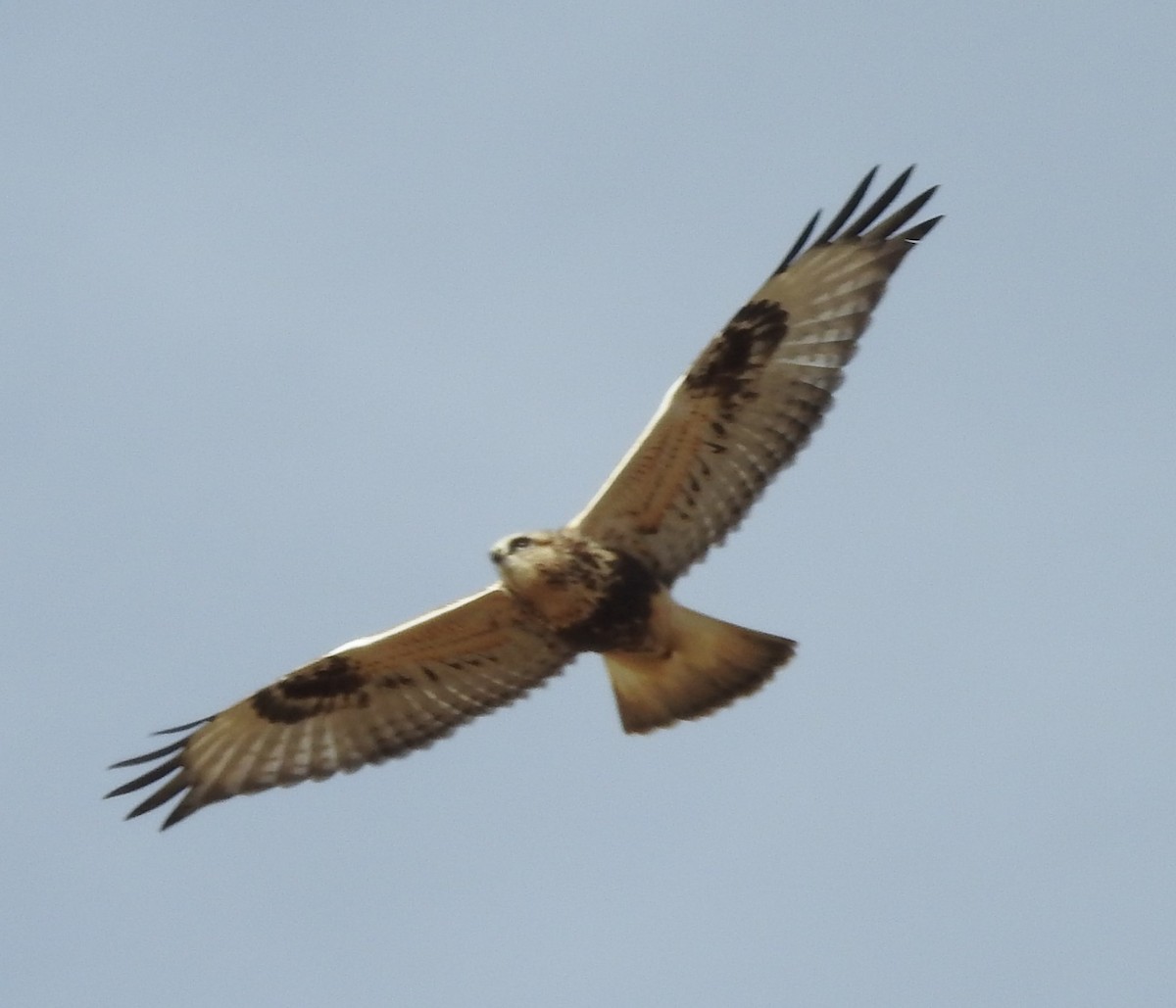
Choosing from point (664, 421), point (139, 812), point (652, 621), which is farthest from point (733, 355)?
point (139, 812)

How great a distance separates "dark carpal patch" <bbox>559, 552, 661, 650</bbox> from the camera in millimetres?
13320

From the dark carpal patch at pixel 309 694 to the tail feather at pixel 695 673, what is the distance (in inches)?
49.6

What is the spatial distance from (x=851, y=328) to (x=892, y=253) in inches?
16.2

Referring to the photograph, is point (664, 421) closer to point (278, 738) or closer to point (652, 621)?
point (652, 621)

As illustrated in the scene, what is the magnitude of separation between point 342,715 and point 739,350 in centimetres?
266

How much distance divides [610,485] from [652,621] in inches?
26.9

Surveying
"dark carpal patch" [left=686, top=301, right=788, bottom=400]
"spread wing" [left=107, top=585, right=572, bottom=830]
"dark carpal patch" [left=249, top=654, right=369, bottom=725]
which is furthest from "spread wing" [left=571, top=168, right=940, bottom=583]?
"dark carpal patch" [left=249, top=654, right=369, bottom=725]

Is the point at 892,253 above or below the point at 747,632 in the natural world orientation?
Result: above

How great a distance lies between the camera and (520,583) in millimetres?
13227

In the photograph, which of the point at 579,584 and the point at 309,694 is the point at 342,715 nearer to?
the point at 309,694

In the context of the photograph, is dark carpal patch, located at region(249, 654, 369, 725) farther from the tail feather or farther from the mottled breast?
the tail feather

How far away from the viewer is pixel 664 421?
43.6ft

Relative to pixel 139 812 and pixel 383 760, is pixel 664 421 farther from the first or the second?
pixel 139 812

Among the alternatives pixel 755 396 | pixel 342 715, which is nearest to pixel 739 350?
pixel 755 396
